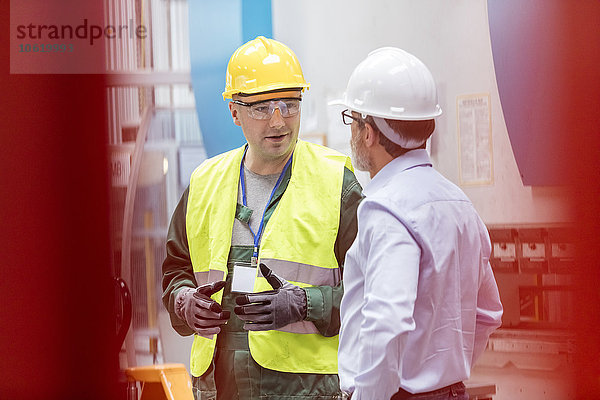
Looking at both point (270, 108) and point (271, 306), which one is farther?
point (270, 108)

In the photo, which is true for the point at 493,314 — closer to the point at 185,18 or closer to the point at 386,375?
the point at 386,375

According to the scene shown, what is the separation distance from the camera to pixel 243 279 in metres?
2.40

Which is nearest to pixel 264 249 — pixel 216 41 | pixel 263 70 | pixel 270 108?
pixel 270 108

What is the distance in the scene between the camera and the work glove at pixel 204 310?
2277mm

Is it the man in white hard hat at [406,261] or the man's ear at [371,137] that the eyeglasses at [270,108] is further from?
the man's ear at [371,137]

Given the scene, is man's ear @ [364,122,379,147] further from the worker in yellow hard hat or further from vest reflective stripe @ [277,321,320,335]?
vest reflective stripe @ [277,321,320,335]

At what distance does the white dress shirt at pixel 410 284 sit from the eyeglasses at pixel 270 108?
656 mm

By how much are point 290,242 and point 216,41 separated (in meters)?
1.03

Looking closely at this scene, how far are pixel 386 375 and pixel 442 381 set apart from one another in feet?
0.61

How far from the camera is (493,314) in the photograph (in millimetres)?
1977

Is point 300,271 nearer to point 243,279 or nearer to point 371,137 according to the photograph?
point 243,279

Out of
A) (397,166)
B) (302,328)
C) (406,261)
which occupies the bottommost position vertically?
(302,328)

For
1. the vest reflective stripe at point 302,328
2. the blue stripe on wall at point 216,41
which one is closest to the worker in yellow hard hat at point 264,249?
the vest reflective stripe at point 302,328

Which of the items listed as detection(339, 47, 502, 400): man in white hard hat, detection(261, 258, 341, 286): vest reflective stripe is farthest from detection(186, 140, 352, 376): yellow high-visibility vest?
detection(339, 47, 502, 400): man in white hard hat
